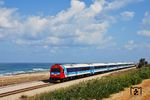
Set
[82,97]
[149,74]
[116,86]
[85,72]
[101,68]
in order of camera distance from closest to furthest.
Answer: [82,97], [116,86], [149,74], [85,72], [101,68]

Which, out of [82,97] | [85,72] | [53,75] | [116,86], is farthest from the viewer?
[85,72]

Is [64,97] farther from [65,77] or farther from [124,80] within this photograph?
[65,77]

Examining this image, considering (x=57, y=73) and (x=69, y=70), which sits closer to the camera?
(x=57, y=73)

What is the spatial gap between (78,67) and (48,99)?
3173cm

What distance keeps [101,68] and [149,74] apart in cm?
2301

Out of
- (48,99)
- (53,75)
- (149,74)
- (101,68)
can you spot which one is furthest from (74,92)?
(101,68)

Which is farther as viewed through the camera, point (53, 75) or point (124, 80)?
point (53, 75)

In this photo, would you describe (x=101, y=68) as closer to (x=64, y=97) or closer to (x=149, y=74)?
(x=149, y=74)

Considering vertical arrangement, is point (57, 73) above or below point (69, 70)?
below

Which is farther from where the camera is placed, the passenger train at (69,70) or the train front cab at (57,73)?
the passenger train at (69,70)

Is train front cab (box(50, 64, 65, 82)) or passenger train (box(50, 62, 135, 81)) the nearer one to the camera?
train front cab (box(50, 64, 65, 82))

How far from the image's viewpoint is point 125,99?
2720cm

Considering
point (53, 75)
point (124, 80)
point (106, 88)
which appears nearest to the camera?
point (106, 88)

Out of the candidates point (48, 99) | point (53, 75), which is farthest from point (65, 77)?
point (48, 99)
